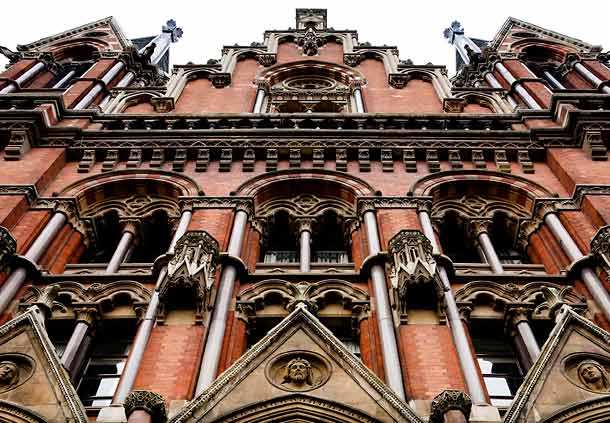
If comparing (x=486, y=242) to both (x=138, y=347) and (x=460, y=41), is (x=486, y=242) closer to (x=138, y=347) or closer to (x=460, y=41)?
(x=138, y=347)

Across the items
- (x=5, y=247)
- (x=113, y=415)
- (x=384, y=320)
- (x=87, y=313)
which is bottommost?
(x=113, y=415)

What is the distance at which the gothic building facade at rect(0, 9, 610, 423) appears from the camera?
923cm

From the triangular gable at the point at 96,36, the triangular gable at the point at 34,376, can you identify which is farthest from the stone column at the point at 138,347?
the triangular gable at the point at 96,36

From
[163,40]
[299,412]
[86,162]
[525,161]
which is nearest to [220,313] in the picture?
[299,412]

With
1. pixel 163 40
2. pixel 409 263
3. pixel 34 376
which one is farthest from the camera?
pixel 163 40

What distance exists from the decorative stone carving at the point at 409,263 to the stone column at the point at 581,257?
2.73 meters

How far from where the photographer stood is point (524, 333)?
37.4ft

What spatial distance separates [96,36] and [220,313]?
63.4 ft

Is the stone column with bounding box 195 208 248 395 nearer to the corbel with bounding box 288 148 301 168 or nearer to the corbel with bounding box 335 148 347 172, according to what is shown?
the corbel with bounding box 288 148 301 168

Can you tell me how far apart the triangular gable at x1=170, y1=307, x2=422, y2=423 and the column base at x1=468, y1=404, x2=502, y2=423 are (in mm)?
948

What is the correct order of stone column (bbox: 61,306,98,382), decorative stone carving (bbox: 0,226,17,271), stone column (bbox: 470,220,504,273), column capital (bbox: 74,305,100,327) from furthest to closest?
stone column (bbox: 470,220,504,273)
decorative stone carving (bbox: 0,226,17,271)
column capital (bbox: 74,305,100,327)
stone column (bbox: 61,306,98,382)

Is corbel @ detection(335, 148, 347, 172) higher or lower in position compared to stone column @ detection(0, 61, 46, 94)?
lower

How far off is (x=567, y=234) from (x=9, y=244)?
33.6 ft

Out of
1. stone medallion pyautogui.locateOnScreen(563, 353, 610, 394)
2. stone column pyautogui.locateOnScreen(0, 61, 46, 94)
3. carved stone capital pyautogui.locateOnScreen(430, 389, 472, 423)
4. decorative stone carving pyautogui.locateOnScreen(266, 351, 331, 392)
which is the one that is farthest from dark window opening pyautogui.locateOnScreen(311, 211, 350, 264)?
stone column pyautogui.locateOnScreen(0, 61, 46, 94)
